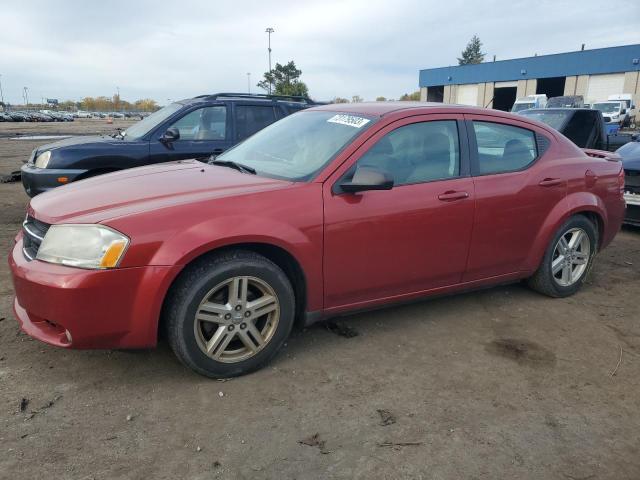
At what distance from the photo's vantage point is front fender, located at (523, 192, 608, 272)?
4238mm

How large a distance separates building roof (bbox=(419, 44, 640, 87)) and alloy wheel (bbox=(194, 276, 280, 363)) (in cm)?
4507

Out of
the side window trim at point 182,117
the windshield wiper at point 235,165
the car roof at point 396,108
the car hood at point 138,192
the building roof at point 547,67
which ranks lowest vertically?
the car hood at point 138,192

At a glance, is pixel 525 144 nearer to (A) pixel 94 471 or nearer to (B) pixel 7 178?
(A) pixel 94 471

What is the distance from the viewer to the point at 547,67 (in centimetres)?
4534

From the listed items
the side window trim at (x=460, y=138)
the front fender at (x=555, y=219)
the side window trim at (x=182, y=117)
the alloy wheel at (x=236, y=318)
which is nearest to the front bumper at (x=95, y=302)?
the alloy wheel at (x=236, y=318)

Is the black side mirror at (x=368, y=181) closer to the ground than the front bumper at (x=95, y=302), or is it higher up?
higher up

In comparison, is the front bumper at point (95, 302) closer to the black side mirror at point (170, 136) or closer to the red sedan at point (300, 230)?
the red sedan at point (300, 230)

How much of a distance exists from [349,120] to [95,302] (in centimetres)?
211

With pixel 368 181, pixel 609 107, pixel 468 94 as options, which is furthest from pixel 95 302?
pixel 468 94

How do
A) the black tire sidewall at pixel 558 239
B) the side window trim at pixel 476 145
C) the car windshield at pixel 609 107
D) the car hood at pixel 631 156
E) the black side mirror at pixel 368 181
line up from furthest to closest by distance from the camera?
the car windshield at pixel 609 107 < the car hood at pixel 631 156 < the black tire sidewall at pixel 558 239 < the side window trim at pixel 476 145 < the black side mirror at pixel 368 181

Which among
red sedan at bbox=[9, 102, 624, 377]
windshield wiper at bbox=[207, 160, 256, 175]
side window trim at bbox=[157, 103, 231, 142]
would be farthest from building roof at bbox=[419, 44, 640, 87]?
windshield wiper at bbox=[207, 160, 256, 175]

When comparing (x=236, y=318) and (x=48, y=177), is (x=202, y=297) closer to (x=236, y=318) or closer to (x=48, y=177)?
(x=236, y=318)

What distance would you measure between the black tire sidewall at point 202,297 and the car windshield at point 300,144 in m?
0.69

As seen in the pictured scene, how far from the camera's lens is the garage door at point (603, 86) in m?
40.5
